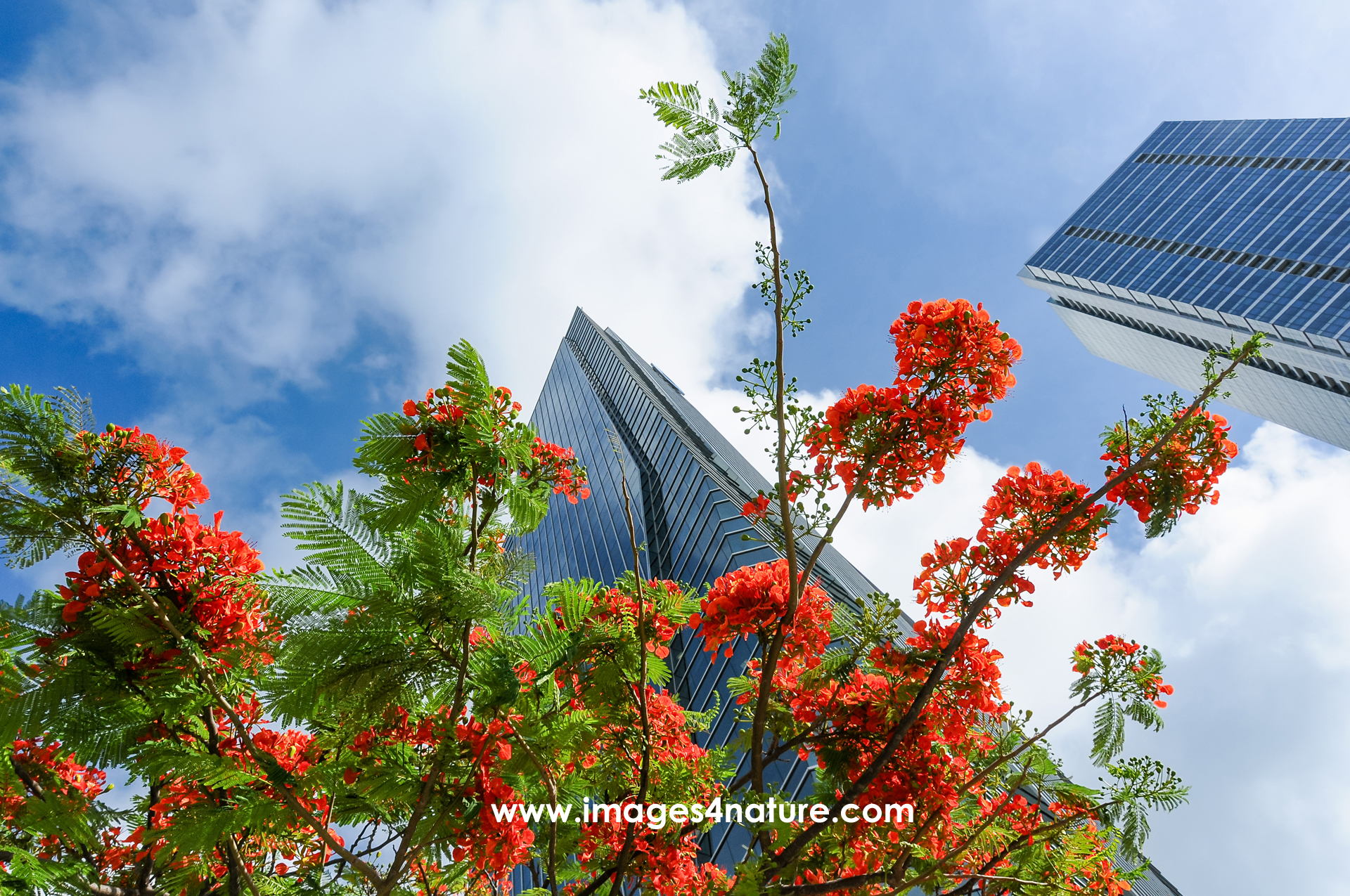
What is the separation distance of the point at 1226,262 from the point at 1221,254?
2092 millimetres

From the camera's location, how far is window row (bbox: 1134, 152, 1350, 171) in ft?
251

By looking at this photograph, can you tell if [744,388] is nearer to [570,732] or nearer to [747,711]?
[570,732]

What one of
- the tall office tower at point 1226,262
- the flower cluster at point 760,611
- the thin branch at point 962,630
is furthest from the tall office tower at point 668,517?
the tall office tower at point 1226,262

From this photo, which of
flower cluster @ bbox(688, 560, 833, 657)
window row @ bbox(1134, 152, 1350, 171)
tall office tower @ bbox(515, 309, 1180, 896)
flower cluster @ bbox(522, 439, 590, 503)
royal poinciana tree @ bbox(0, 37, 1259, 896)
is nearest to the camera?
royal poinciana tree @ bbox(0, 37, 1259, 896)

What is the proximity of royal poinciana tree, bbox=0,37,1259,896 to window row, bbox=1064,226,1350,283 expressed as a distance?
86.2 metres

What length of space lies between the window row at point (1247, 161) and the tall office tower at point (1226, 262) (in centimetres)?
17

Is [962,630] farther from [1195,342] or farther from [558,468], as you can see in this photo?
[1195,342]

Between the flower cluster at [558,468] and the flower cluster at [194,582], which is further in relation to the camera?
the flower cluster at [558,468]

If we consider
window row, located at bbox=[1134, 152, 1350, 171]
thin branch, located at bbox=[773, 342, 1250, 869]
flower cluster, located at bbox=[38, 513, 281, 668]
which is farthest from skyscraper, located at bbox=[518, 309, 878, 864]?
window row, located at bbox=[1134, 152, 1350, 171]

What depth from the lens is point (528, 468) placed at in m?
4.01

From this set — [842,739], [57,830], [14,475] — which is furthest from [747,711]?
[14,475]

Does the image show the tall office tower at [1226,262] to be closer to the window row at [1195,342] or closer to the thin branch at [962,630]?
the window row at [1195,342]

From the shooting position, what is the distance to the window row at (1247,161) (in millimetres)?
76625

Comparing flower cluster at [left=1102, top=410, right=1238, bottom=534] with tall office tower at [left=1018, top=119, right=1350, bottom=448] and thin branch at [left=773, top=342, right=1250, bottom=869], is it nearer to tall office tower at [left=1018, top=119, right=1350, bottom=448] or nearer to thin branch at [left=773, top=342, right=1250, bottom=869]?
thin branch at [left=773, top=342, right=1250, bottom=869]
